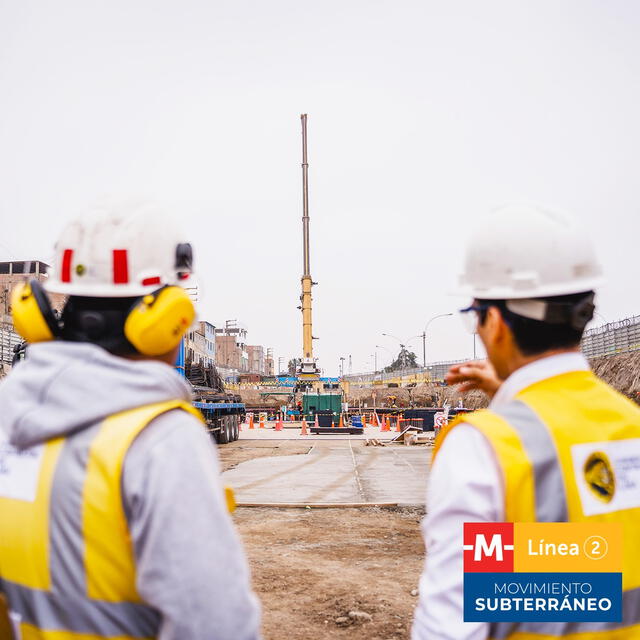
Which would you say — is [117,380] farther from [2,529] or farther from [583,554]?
[583,554]

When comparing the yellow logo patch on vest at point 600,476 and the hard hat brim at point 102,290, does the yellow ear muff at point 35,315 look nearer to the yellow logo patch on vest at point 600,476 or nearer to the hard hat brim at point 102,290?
the hard hat brim at point 102,290

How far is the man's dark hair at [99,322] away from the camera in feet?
5.46

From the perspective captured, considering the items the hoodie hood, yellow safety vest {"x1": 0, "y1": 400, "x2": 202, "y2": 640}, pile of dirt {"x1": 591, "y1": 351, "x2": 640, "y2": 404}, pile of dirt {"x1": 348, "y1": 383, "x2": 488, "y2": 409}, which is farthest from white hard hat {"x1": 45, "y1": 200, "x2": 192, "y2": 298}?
pile of dirt {"x1": 348, "y1": 383, "x2": 488, "y2": 409}

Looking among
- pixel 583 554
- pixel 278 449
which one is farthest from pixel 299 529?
pixel 278 449

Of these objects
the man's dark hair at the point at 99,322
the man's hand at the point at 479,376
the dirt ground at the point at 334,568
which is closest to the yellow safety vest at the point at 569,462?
the man's hand at the point at 479,376

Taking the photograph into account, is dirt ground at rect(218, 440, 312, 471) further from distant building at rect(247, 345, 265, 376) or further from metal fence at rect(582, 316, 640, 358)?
distant building at rect(247, 345, 265, 376)

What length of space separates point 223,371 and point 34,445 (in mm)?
102401

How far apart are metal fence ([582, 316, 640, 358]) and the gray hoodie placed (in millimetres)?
36550

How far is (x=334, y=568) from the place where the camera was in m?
6.60

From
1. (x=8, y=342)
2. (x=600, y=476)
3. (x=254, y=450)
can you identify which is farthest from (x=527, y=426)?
(x=8, y=342)

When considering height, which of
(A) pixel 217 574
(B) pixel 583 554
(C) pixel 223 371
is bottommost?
(C) pixel 223 371

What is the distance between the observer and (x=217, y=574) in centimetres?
133

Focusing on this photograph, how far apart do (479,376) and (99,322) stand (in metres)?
1.20

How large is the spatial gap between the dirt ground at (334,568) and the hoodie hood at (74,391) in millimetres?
4047
